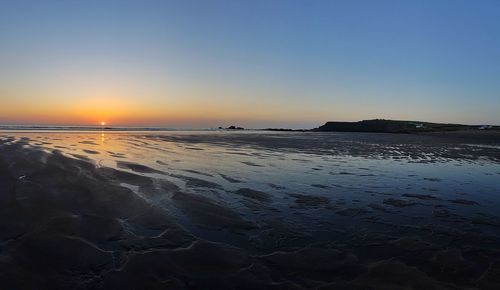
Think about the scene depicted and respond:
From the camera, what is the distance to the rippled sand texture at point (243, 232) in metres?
5.75

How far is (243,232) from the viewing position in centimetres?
797

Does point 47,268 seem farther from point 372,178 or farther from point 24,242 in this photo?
point 372,178

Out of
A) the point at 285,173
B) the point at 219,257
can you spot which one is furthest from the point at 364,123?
the point at 219,257

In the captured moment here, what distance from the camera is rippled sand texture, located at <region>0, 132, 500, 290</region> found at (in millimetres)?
5754

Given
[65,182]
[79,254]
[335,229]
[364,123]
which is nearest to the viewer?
[79,254]

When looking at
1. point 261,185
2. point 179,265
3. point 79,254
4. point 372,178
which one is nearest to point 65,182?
point 261,185

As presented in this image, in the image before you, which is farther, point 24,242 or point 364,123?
point 364,123

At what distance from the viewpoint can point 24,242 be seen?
274 inches

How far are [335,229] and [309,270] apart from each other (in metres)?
2.36

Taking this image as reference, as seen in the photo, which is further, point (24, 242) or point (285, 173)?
point (285, 173)

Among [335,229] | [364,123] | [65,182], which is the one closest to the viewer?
[335,229]

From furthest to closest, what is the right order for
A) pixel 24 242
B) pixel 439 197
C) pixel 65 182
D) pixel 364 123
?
pixel 364 123
pixel 65 182
pixel 439 197
pixel 24 242

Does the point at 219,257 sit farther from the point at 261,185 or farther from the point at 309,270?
the point at 261,185

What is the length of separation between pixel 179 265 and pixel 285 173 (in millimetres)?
10561
